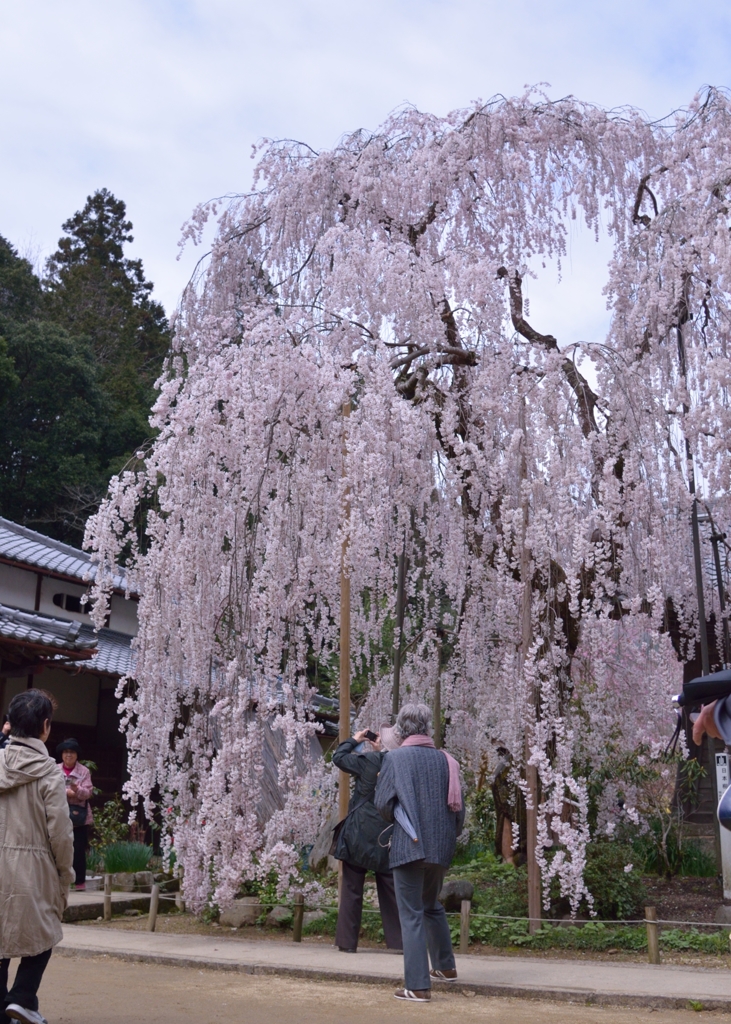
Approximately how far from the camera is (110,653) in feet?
50.3

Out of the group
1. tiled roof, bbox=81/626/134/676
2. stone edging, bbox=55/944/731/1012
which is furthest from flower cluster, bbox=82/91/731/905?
tiled roof, bbox=81/626/134/676

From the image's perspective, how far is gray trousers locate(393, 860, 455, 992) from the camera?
205 inches

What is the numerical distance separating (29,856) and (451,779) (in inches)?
94.1

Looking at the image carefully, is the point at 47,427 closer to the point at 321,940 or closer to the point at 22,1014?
the point at 321,940

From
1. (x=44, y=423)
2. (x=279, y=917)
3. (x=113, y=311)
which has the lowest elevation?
(x=279, y=917)

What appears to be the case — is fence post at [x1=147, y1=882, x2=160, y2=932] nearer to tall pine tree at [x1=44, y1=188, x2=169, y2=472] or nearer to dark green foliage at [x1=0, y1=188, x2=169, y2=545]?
dark green foliage at [x1=0, y1=188, x2=169, y2=545]

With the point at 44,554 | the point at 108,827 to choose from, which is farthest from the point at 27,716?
the point at 44,554

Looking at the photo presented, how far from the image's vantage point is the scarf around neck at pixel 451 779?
5.50m

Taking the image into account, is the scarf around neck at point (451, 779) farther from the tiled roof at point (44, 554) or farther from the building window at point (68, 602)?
the building window at point (68, 602)

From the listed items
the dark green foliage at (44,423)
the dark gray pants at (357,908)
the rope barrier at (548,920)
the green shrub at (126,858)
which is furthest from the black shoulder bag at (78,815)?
the dark green foliage at (44,423)

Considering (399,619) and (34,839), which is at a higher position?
(399,619)

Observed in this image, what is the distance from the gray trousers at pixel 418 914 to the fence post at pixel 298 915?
2.11 m

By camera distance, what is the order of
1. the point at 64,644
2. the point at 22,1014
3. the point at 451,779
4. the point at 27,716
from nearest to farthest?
1. the point at 22,1014
2. the point at 27,716
3. the point at 451,779
4. the point at 64,644

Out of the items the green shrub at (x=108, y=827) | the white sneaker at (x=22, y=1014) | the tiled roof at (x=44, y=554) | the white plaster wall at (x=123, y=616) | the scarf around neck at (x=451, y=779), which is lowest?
the white sneaker at (x=22, y=1014)
